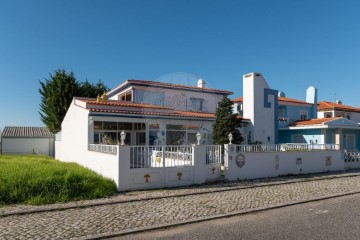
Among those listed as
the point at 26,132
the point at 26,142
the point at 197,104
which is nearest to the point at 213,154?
the point at 197,104

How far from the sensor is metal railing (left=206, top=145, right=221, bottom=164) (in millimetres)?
12539

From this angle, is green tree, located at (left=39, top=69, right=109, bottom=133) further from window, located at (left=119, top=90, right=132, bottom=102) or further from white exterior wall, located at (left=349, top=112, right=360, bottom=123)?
white exterior wall, located at (left=349, top=112, right=360, bottom=123)

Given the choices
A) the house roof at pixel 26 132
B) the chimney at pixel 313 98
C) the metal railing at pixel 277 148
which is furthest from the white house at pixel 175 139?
the house roof at pixel 26 132

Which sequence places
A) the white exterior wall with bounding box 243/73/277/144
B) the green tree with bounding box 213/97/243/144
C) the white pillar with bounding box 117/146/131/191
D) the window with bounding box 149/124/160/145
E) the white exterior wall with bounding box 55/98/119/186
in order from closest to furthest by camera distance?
the white pillar with bounding box 117/146/131/191 → the white exterior wall with bounding box 55/98/119/186 → the window with bounding box 149/124/160/145 → the green tree with bounding box 213/97/243/144 → the white exterior wall with bounding box 243/73/277/144

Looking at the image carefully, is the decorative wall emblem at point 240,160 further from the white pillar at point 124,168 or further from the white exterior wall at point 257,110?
the white exterior wall at point 257,110

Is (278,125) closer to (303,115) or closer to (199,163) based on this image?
(303,115)

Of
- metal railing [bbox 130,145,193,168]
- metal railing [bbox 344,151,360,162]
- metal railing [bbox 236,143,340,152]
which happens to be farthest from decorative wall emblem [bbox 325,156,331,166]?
metal railing [bbox 130,145,193,168]

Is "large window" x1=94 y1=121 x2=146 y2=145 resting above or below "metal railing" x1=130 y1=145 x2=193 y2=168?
above

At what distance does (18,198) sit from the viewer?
27.4 ft

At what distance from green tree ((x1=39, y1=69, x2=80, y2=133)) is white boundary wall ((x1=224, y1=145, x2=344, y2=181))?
78.5ft

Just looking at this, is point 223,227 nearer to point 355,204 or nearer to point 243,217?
point 243,217

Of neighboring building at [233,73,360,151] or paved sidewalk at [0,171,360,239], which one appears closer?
paved sidewalk at [0,171,360,239]

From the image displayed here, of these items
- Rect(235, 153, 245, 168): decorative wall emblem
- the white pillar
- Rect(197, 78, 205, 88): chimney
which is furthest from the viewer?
Rect(197, 78, 205, 88): chimney

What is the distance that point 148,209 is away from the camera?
780 centimetres
